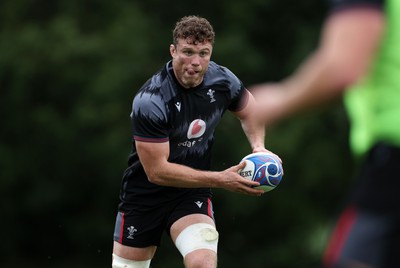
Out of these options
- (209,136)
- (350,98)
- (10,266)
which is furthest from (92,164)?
(350,98)

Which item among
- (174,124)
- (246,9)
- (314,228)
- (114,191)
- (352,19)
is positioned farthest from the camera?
(246,9)

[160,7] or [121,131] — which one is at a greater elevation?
[160,7]

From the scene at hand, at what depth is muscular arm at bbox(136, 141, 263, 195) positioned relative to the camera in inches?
242

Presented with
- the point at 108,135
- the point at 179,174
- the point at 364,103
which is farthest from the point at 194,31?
the point at 108,135

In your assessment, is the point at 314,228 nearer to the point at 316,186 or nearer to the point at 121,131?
the point at 316,186

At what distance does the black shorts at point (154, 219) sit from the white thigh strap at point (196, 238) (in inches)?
6.3

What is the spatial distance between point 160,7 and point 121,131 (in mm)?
3418

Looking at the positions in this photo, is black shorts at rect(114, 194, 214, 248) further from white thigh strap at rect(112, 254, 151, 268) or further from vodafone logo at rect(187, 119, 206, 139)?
vodafone logo at rect(187, 119, 206, 139)

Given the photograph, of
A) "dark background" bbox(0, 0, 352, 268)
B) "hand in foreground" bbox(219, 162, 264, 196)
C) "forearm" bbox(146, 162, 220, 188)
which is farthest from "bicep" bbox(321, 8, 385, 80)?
"dark background" bbox(0, 0, 352, 268)

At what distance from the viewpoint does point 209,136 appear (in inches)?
262

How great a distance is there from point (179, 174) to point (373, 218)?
10.4 feet

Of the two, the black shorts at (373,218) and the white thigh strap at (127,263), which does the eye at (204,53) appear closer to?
the white thigh strap at (127,263)

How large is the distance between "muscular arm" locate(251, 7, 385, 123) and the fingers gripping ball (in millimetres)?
3227

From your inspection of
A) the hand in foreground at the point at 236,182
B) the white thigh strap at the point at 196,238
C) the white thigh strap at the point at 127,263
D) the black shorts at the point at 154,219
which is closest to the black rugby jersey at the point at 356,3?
the hand in foreground at the point at 236,182
